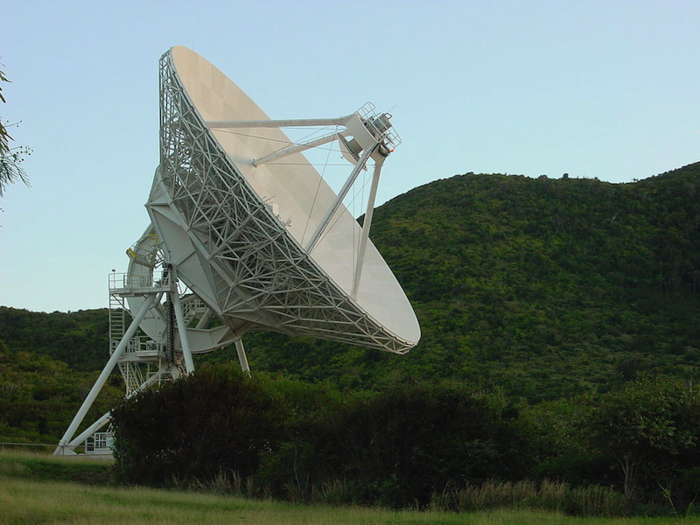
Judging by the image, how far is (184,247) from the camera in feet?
98.2

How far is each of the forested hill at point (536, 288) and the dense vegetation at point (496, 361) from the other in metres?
0.20

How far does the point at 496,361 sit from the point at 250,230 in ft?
98.6

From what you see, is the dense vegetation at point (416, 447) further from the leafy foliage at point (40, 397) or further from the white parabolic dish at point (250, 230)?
the leafy foliage at point (40, 397)

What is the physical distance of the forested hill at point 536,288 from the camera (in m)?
51.2

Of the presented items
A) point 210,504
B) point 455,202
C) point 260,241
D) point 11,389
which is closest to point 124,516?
point 210,504

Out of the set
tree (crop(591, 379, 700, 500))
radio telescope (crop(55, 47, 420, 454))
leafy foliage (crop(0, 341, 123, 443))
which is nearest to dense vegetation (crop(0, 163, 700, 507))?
tree (crop(591, 379, 700, 500))

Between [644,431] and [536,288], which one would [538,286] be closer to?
[536,288]

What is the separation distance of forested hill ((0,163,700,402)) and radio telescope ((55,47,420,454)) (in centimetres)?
1759

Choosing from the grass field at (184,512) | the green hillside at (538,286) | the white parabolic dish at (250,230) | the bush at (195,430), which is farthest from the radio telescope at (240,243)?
the green hillside at (538,286)

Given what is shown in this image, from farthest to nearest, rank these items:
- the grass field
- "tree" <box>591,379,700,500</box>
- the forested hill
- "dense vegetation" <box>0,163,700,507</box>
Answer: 1. the forested hill
2. "dense vegetation" <box>0,163,700,507</box>
3. "tree" <box>591,379,700,500</box>
4. the grass field

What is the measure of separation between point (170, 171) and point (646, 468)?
1656 centimetres

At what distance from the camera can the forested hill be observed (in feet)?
168

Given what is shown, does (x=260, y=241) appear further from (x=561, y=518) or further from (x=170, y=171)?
(x=561, y=518)

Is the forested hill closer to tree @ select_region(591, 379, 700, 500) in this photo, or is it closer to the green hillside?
the green hillside
